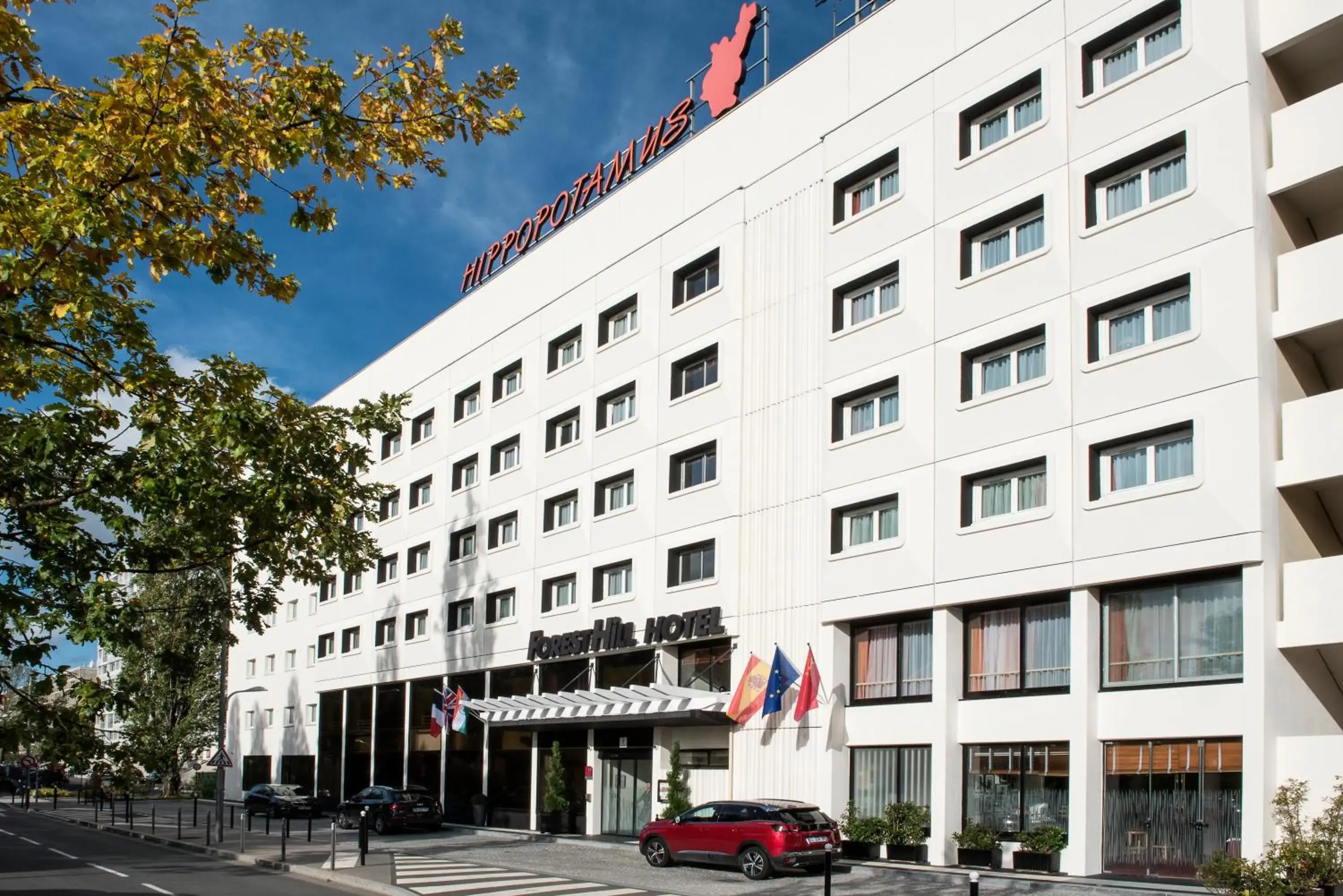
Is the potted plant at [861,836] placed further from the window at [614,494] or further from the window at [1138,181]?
the window at [614,494]

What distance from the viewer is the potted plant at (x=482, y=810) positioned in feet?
148

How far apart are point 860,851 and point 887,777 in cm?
175

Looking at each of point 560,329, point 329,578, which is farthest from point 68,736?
point 560,329

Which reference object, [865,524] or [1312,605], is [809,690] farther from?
[1312,605]

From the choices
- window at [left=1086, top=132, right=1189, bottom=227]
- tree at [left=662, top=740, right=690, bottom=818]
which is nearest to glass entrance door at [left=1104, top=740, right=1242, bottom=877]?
window at [left=1086, top=132, right=1189, bottom=227]

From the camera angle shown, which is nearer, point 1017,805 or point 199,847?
point 1017,805

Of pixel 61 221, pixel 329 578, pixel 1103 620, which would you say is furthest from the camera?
pixel 1103 620

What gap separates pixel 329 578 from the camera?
20.9 m

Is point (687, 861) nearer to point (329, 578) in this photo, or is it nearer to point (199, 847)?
point (329, 578)

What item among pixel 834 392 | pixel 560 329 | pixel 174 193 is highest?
pixel 560 329

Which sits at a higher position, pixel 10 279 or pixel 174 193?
pixel 174 193

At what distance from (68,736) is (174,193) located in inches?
148

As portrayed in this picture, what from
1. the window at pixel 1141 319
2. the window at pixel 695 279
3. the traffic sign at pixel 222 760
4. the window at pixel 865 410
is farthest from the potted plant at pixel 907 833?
the traffic sign at pixel 222 760

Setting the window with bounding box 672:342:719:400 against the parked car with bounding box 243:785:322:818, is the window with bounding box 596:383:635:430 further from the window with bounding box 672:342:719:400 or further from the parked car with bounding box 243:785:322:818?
the parked car with bounding box 243:785:322:818
